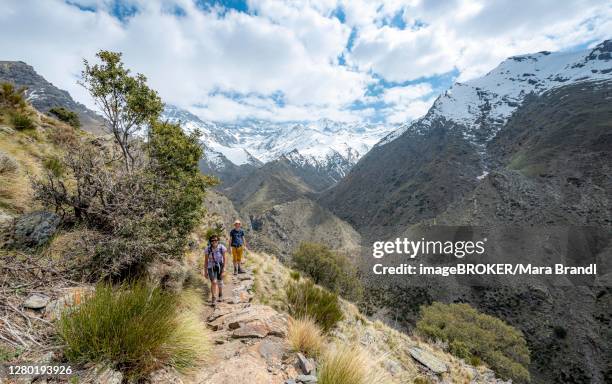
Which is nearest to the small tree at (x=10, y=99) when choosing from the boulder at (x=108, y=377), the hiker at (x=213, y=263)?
the hiker at (x=213, y=263)

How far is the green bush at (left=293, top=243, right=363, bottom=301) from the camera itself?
47719 millimetres

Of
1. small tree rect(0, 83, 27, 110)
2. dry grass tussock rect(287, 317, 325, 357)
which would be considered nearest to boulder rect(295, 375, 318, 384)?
dry grass tussock rect(287, 317, 325, 357)

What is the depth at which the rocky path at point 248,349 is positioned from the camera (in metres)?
4.99

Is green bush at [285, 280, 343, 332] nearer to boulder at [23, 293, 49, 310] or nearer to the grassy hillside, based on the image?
the grassy hillside

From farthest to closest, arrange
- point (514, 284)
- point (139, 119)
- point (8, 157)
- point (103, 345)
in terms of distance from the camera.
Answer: point (514, 284)
point (139, 119)
point (8, 157)
point (103, 345)

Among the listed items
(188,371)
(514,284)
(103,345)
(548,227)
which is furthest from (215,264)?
(548,227)

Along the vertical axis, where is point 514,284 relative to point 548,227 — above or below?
below

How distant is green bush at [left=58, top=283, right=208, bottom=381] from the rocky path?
0.65m

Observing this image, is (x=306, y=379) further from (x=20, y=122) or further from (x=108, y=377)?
(x=20, y=122)

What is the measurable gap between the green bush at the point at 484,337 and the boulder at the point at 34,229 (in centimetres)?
4765

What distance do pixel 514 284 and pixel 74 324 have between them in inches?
4340

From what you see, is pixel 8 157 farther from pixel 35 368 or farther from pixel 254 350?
pixel 254 350

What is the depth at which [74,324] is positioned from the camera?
4109 millimetres

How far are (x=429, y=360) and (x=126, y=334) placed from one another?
13.7m
